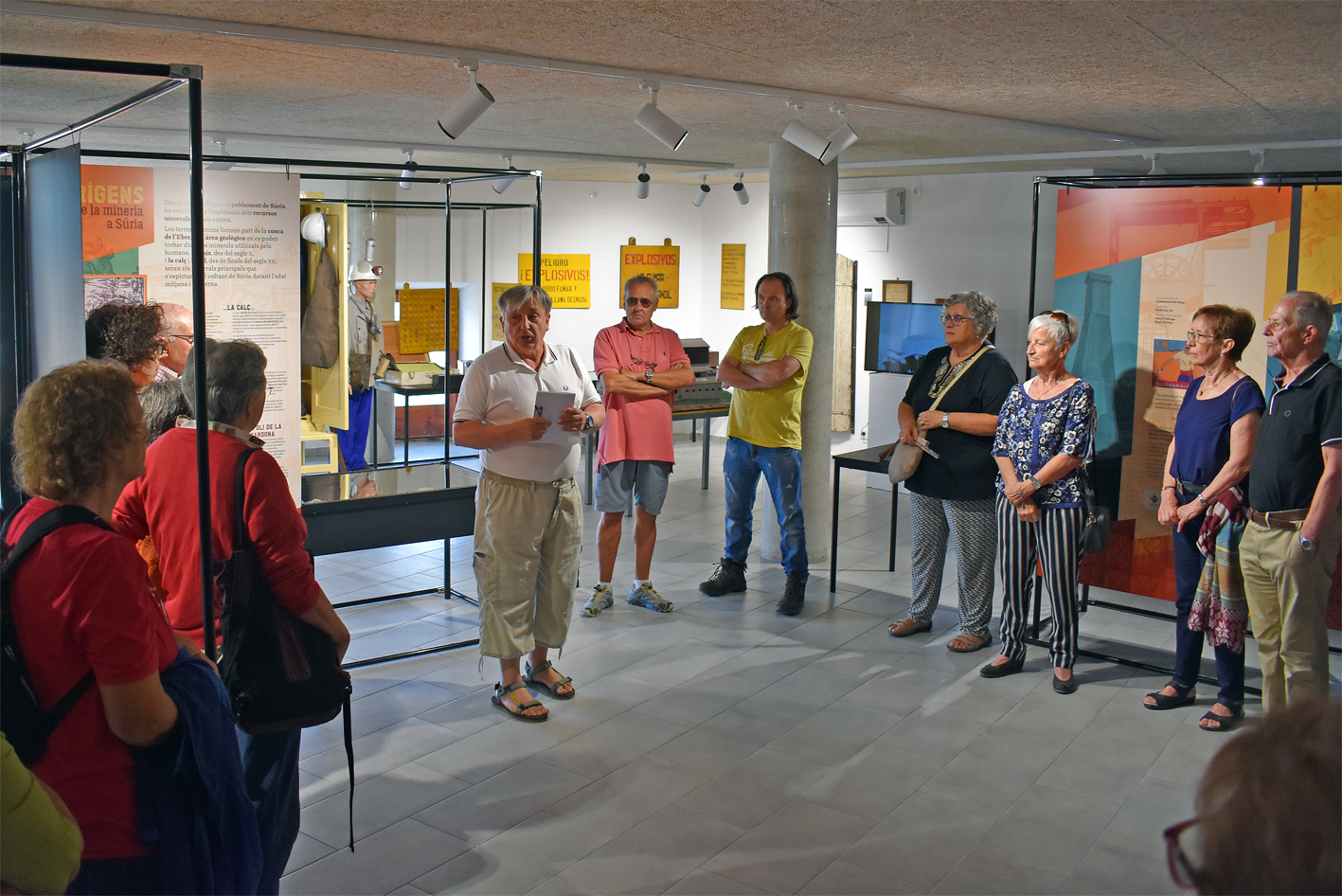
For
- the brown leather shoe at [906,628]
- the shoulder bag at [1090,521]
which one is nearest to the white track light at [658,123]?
the shoulder bag at [1090,521]

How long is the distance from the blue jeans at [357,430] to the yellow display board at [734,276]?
4.54m

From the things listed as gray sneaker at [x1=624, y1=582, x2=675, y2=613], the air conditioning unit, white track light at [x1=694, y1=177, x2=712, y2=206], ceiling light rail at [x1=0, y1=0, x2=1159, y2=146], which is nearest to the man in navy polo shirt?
ceiling light rail at [x1=0, y1=0, x2=1159, y2=146]

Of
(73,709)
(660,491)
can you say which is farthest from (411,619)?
(73,709)

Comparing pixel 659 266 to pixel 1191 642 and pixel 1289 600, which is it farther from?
pixel 1289 600

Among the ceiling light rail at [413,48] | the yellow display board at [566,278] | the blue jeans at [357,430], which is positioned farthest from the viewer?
the yellow display board at [566,278]

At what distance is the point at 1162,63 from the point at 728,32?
1802 millimetres

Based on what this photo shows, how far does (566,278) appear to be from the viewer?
1110 centimetres

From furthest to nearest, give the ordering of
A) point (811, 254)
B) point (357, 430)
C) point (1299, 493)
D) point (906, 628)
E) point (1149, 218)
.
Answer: point (357, 430), point (811, 254), point (906, 628), point (1149, 218), point (1299, 493)

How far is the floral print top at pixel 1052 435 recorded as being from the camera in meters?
4.39

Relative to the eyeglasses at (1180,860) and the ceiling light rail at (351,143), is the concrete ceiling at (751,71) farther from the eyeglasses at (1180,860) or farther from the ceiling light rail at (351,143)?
the eyeglasses at (1180,860)

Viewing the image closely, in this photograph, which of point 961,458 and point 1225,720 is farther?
point 961,458

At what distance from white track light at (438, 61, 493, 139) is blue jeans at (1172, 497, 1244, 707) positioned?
3.28 m

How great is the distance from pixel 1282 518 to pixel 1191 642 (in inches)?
31.1

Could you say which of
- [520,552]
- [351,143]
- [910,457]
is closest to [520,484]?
[520,552]
